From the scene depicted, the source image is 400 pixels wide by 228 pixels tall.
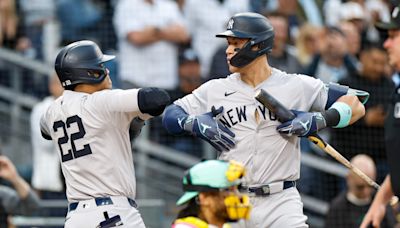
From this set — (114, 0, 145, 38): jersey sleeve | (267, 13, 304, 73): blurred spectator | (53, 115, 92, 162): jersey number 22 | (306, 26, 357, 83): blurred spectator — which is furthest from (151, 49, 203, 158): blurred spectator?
(53, 115, 92, 162): jersey number 22

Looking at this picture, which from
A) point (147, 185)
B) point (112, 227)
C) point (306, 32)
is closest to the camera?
point (112, 227)

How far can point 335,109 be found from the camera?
7508 mm

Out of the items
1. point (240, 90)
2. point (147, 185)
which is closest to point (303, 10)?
point (147, 185)

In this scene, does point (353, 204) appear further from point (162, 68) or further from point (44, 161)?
point (44, 161)

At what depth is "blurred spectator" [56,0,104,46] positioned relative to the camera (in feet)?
40.3

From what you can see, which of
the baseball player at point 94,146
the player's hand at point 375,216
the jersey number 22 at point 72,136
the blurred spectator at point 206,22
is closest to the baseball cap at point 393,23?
the player's hand at point 375,216

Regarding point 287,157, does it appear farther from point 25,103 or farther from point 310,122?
point 25,103

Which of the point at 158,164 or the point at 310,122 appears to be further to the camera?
the point at 158,164

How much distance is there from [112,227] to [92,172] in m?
0.35

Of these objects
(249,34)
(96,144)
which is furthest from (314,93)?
(96,144)

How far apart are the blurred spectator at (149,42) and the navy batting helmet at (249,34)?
4.21 meters

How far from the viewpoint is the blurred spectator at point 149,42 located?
11820 millimetres

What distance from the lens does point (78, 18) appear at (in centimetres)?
1235

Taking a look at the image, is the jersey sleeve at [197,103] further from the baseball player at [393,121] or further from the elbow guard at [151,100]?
the baseball player at [393,121]
